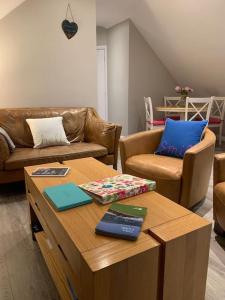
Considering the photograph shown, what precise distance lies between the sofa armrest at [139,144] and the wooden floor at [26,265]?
0.80 m

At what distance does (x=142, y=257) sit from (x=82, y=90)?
3188 millimetres

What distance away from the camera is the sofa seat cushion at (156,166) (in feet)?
6.91

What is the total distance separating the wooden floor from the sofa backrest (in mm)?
1036

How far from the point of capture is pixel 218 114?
16.3 ft

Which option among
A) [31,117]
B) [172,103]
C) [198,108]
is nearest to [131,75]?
[172,103]

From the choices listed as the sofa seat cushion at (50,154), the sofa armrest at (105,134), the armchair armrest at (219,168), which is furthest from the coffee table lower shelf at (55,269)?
the sofa armrest at (105,134)

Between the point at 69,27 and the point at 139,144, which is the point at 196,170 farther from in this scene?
the point at 69,27

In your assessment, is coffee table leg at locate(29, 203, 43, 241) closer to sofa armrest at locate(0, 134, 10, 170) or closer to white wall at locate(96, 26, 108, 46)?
sofa armrest at locate(0, 134, 10, 170)

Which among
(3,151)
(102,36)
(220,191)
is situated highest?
(102,36)

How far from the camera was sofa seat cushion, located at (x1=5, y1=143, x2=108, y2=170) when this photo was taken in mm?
2537

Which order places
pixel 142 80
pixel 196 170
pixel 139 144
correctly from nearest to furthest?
pixel 196 170, pixel 139 144, pixel 142 80

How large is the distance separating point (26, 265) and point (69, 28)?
9.91ft

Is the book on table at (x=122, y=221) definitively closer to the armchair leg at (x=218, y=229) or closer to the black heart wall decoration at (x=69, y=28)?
the armchair leg at (x=218, y=229)

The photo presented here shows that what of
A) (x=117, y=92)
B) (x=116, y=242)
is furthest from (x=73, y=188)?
(x=117, y=92)
